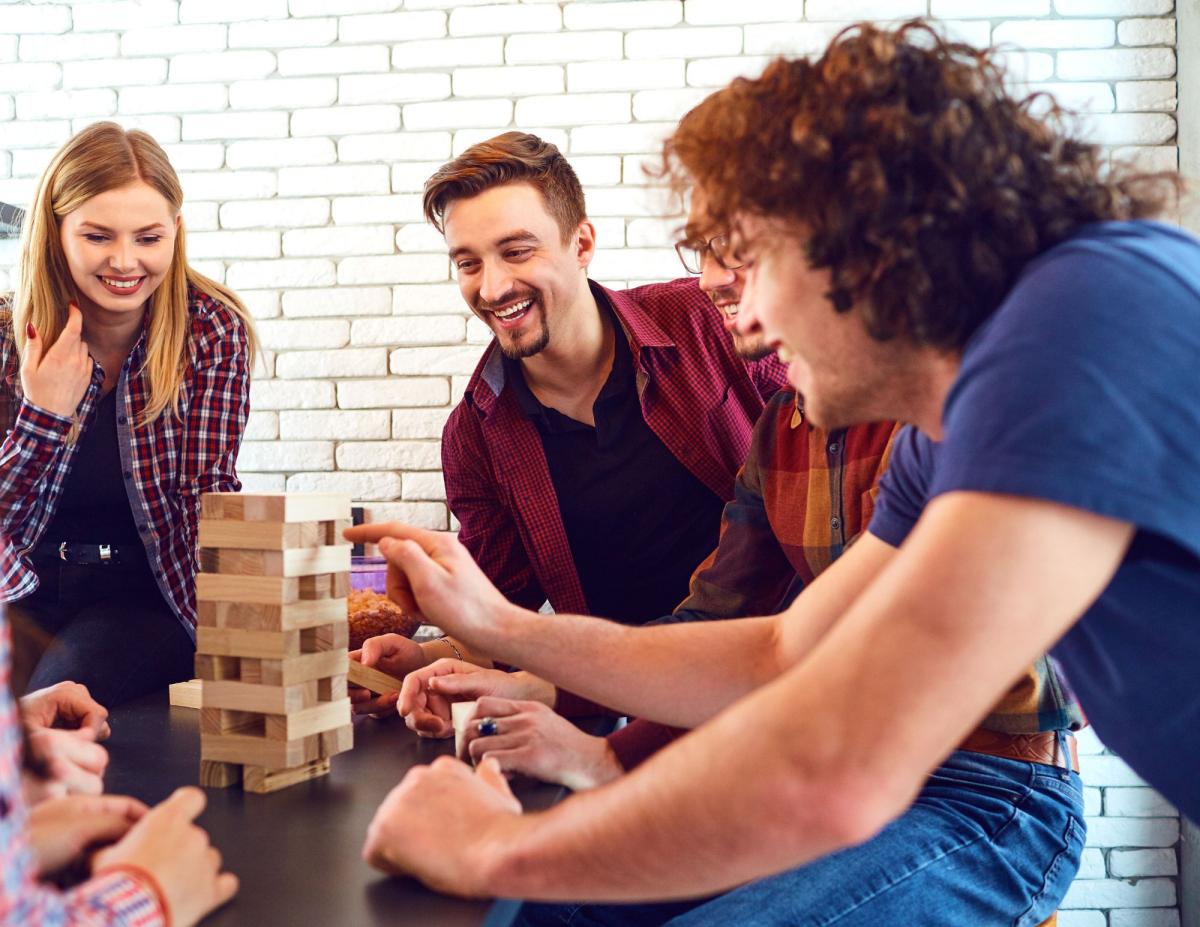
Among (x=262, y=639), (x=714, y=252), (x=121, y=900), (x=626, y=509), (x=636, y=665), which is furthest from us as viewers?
(x=626, y=509)

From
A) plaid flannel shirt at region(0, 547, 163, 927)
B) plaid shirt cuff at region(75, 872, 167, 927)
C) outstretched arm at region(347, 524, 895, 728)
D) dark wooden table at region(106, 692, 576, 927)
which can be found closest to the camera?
plaid flannel shirt at region(0, 547, 163, 927)

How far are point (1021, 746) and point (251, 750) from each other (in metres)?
0.96

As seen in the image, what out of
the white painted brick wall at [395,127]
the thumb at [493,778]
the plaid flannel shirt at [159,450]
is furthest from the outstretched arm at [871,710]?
the white painted brick wall at [395,127]

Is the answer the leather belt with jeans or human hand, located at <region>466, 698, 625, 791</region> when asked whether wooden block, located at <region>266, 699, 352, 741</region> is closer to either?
human hand, located at <region>466, 698, 625, 791</region>

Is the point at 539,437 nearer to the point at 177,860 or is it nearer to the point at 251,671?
the point at 251,671

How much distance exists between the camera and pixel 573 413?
2.31 m

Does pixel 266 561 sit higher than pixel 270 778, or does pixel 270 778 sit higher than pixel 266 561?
pixel 266 561

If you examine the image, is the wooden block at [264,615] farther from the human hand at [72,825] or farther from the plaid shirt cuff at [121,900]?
the plaid shirt cuff at [121,900]

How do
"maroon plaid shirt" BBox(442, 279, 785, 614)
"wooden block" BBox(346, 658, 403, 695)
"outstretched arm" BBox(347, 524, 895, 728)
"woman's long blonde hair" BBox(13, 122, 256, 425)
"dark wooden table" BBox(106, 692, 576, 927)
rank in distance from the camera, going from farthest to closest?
"woman's long blonde hair" BBox(13, 122, 256, 425) → "maroon plaid shirt" BBox(442, 279, 785, 614) → "wooden block" BBox(346, 658, 403, 695) → "outstretched arm" BBox(347, 524, 895, 728) → "dark wooden table" BBox(106, 692, 576, 927)

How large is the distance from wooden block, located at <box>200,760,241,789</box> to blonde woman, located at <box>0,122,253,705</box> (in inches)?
46.1

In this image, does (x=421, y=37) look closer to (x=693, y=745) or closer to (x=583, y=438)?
(x=583, y=438)

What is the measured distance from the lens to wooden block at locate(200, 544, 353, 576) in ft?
3.90

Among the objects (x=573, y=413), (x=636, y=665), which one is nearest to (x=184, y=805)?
(x=636, y=665)

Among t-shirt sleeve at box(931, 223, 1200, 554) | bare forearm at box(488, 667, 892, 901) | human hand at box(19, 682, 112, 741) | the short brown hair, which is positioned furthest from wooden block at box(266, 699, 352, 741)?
the short brown hair
